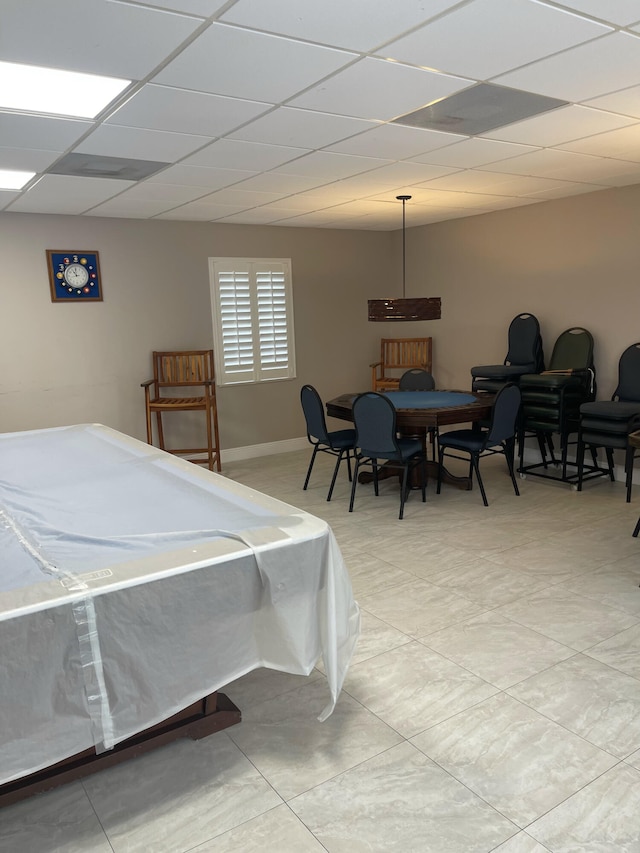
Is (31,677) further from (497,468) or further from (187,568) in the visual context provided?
(497,468)

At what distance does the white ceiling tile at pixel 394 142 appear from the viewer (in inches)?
134

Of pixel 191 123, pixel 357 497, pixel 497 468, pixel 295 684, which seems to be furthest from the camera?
pixel 497 468

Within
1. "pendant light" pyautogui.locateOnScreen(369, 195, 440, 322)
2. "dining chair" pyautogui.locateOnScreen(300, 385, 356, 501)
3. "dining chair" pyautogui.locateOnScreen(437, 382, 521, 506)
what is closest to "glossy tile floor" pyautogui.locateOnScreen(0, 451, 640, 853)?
"dining chair" pyautogui.locateOnScreen(437, 382, 521, 506)

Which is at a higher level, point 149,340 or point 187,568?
point 149,340

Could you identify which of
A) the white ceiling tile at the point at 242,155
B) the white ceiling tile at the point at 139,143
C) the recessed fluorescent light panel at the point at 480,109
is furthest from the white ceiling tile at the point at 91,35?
the recessed fluorescent light panel at the point at 480,109

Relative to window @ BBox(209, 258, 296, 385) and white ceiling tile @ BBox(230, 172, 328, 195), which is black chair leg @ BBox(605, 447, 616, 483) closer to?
white ceiling tile @ BBox(230, 172, 328, 195)

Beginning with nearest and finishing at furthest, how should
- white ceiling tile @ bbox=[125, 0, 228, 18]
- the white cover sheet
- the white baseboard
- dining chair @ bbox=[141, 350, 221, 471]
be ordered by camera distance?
the white cover sheet, white ceiling tile @ bbox=[125, 0, 228, 18], dining chair @ bbox=[141, 350, 221, 471], the white baseboard

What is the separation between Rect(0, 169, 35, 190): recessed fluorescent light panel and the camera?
4.00m

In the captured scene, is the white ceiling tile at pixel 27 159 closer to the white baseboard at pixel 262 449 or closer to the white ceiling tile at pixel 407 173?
the white ceiling tile at pixel 407 173

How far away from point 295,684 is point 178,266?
4585mm

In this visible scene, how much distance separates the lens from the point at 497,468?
6.01 meters

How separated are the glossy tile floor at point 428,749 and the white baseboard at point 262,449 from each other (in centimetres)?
327

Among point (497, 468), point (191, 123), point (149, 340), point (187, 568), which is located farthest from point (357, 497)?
point (187, 568)

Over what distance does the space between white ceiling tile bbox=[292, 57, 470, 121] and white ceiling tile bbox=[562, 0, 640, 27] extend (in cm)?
65
